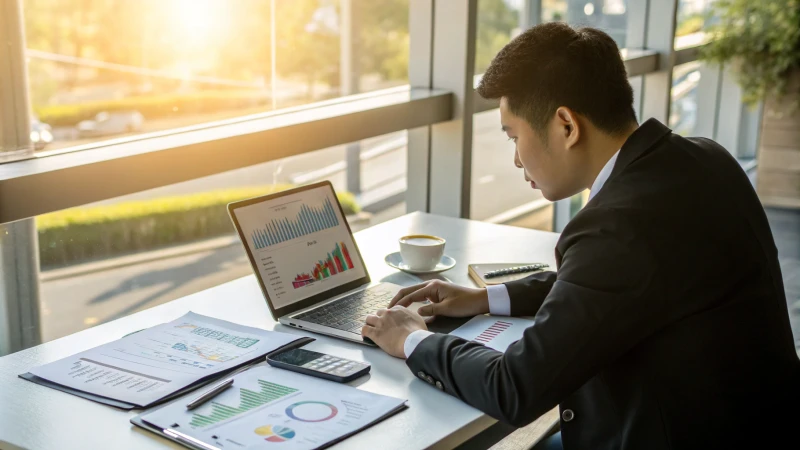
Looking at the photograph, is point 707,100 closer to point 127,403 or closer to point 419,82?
point 419,82

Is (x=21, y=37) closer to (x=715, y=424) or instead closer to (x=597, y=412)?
(x=597, y=412)

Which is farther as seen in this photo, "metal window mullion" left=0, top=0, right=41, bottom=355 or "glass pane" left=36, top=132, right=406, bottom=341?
"glass pane" left=36, top=132, right=406, bottom=341

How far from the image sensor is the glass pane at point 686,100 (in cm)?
554

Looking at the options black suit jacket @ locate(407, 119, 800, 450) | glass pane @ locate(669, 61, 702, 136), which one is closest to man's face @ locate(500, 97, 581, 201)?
black suit jacket @ locate(407, 119, 800, 450)

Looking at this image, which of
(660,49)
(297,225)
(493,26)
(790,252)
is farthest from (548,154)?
(790,252)

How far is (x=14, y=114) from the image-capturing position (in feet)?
6.50

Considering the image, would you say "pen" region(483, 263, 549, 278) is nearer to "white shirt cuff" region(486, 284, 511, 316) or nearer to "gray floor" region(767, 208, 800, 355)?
"white shirt cuff" region(486, 284, 511, 316)

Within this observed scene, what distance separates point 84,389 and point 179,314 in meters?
0.38

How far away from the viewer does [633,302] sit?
4.17 ft

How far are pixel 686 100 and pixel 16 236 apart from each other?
4834 mm

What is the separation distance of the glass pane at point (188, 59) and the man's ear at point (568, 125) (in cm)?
123

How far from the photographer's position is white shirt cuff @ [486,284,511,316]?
1.75 metres

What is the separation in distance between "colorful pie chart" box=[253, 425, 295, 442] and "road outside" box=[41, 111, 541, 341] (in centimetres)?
109

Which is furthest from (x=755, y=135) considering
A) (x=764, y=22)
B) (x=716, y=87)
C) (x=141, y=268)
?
(x=141, y=268)
